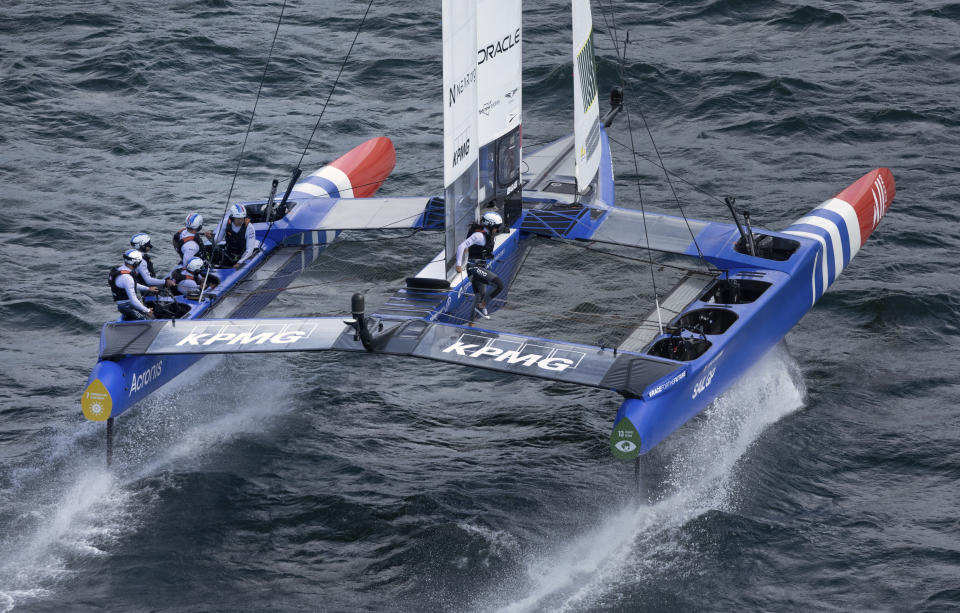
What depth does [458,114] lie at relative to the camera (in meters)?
10.2

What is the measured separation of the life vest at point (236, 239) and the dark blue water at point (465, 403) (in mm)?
1065

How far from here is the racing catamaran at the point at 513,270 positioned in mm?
8984

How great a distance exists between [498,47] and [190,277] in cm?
342

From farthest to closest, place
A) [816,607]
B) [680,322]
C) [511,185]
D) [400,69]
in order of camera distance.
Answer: [400,69], [511,185], [680,322], [816,607]

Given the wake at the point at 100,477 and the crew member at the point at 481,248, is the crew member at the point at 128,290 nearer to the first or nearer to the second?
the wake at the point at 100,477

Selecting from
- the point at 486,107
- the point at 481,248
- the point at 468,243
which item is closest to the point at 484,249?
the point at 481,248

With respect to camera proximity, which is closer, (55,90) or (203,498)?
(203,498)

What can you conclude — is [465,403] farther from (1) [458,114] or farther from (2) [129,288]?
(2) [129,288]

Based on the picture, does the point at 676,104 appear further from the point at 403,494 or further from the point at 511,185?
the point at 403,494

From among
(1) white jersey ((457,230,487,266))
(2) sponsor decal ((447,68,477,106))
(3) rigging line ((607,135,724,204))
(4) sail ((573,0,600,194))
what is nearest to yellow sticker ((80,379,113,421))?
(1) white jersey ((457,230,487,266))

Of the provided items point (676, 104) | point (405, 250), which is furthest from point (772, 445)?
point (676, 104)

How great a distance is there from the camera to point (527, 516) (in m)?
9.26

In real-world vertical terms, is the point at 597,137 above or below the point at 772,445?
above

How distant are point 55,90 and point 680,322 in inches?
444
